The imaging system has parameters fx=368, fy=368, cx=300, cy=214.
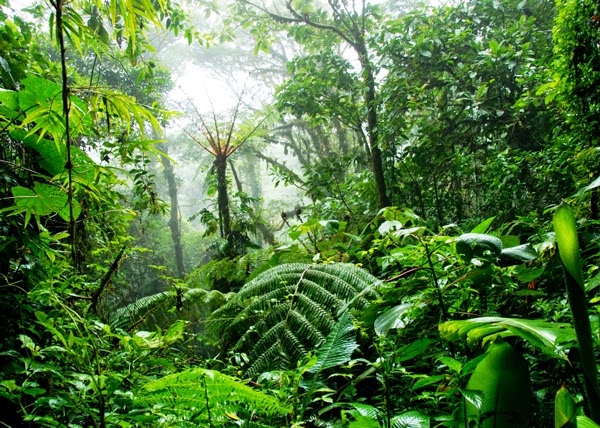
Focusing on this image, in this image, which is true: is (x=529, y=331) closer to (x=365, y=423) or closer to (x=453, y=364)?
(x=453, y=364)

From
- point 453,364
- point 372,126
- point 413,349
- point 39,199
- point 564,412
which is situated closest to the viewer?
point 564,412

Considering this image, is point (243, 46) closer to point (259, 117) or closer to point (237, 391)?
point (259, 117)

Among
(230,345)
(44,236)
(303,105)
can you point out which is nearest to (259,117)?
(303,105)

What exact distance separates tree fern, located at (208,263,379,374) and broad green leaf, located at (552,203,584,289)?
2.56 ft

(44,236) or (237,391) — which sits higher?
(44,236)

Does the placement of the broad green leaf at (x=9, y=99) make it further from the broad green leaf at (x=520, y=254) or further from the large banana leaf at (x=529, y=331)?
the broad green leaf at (x=520, y=254)

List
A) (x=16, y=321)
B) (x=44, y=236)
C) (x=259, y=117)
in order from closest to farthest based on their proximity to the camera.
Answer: (x=16, y=321), (x=44, y=236), (x=259, y=117)

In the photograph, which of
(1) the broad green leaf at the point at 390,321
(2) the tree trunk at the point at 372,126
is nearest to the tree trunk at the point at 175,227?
(2) the tree trunk at the point at 372,126

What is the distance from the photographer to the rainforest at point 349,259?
76cm

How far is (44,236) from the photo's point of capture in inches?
42.2

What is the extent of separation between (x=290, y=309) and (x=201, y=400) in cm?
69

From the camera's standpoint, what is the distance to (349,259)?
78.2 inches

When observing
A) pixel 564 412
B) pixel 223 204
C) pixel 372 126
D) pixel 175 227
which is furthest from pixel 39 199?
pixel 175 227

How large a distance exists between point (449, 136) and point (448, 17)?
1.15 meters
